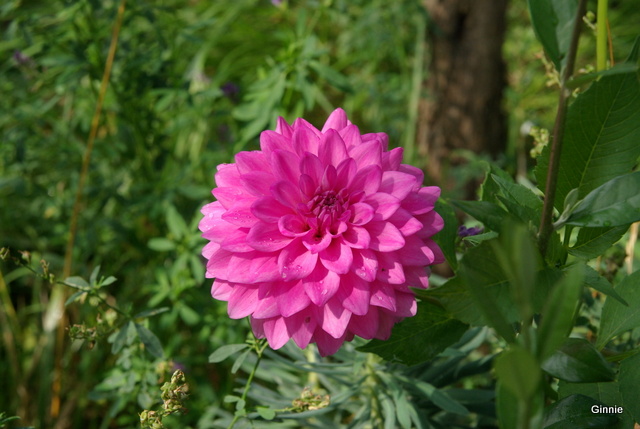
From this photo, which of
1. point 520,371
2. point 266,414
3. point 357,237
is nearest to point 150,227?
point 266,414

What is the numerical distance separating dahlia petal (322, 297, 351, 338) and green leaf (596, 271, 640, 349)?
9.9 inches

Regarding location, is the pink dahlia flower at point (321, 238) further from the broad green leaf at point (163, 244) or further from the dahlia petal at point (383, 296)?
the broad green leaf at point (163, 244)

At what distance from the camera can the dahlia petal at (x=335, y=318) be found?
1.72 ft

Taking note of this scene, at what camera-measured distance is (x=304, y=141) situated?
1.84 ft

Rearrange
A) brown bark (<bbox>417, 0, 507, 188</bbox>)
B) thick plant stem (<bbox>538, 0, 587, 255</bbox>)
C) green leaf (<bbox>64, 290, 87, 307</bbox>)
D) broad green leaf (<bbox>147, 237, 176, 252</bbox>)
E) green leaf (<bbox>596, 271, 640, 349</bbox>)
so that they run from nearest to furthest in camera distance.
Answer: thick plant stem (<bbox>538, 0, 587, 255</bbox>) < green leaf (<bbox>596, 271, 640, 349</bbox>) < green leaf (<bbox>64, 290, 87, 307</bbox>) < broad green leaf (<bbox>147, 237, 176, 252</bbox>) < brown bark (<bbox>417, 0, 507, 188</bbox>)

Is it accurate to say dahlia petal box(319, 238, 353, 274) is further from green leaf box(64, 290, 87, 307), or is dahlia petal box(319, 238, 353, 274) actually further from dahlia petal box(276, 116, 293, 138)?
green leaf box(64, 290, 87, 307)

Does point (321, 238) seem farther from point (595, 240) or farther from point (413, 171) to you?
point (595, 240)

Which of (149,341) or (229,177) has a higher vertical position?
(229,177)

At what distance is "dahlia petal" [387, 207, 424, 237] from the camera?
0.53 metres

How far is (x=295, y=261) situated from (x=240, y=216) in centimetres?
6

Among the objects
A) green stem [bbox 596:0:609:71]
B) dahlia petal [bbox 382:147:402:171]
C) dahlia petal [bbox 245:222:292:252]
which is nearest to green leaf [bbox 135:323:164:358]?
dahlia petal [bbox 245:222:292:252]

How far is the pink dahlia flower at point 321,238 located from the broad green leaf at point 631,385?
18 centimetres

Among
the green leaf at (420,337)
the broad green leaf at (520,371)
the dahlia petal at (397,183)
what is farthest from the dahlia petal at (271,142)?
the broad green leaf at (520,371)

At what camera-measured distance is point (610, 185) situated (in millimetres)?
468
